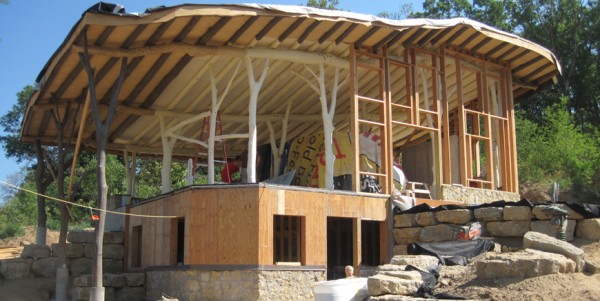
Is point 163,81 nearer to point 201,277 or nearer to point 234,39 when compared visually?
point 234,39

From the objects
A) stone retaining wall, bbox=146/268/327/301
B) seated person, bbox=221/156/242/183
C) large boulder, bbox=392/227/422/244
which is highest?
seated person, bbox=221/156/242/183

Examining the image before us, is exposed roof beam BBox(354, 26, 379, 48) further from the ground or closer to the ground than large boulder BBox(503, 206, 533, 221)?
further from the ground

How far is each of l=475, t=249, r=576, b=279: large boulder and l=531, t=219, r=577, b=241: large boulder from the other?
3234mm

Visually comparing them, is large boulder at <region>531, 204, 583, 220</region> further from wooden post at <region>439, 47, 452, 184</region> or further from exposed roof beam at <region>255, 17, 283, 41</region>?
exposed roof beam at <region>255, 17, 283, 41</region>

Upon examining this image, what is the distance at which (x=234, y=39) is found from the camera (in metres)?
17.7

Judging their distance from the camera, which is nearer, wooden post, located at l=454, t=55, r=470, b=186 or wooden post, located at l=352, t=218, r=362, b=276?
wooden post, located at l=352, t=218, r=362, b=276

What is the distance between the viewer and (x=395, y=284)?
11.5m

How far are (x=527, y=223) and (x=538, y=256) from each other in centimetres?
461

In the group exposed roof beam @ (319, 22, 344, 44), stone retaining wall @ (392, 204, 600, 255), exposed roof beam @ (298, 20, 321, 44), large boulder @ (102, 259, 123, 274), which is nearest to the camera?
stone retaining wall @ (392, 204, 600, 255)

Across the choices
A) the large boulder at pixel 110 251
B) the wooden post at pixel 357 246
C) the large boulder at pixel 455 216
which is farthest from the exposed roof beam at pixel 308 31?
the large boulder at pixel 110 251

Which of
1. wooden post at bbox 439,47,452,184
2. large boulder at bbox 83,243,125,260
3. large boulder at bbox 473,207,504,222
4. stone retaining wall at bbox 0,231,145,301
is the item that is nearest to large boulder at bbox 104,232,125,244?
stone retaining wall at bbox 0,231,145,301

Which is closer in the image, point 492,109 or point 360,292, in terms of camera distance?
point 360,292

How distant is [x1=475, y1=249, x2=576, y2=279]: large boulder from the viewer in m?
11.4

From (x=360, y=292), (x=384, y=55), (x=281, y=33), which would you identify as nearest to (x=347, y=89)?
(x=384, y=55)
